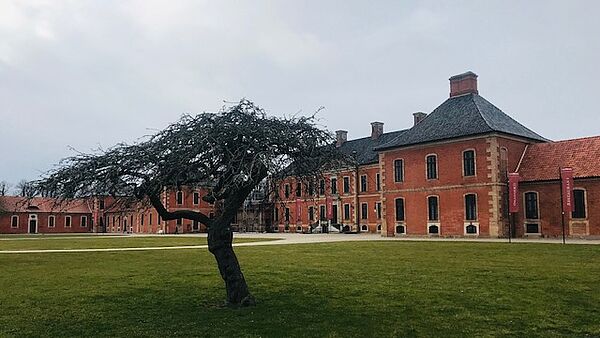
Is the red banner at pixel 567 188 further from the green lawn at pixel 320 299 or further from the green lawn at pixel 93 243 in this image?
the green lawn at pixel 93 243

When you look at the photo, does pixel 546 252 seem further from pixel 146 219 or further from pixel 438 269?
pixel 146 219

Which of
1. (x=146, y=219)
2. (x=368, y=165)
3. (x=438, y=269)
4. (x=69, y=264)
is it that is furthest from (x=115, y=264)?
(x=146, y=219)

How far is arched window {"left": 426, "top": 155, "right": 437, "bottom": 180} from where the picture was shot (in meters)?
35.0

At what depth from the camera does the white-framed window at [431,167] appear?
115ft

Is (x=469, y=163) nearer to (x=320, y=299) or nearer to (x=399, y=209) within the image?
(x=399, y=209)

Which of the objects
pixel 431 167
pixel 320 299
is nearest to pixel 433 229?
pixel 431 167

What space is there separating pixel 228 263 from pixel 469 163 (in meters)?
26.5

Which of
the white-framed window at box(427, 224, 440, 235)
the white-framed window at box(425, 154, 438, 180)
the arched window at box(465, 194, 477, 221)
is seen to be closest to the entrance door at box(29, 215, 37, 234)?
the white-framed window at box(427, 224, 440, 235)

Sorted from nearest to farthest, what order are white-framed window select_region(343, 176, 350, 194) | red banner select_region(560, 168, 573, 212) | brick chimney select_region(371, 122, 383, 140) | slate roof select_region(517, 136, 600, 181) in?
1. red banner select_region(560, 168, 573, 212)
2. slate roof select_region(517, 136, 600, 181)
3. white-framed window select_region(343, 176, 350, 194)
4. brick chimney select_region(371, 122, 383, 140)

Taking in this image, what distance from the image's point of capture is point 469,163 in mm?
33219

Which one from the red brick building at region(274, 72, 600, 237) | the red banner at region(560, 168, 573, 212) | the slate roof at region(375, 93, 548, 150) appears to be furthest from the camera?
the slate roof at region(375, 93, 548, 150)

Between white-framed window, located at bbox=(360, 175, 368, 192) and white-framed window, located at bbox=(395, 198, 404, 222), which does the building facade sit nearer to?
white-framed window, located at bbox=(395, 198, 404, 222)

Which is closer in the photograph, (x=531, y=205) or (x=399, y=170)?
(x=531, y=205)

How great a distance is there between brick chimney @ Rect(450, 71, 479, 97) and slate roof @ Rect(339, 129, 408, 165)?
39.8 ft
